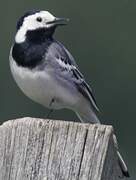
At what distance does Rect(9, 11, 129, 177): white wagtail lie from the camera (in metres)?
3.88

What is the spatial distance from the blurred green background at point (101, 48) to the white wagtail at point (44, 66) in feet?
2.25

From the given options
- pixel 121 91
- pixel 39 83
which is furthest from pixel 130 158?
pixel 39 83

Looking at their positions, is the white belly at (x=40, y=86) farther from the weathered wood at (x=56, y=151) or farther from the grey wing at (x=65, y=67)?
the weathered wood at (x=56, y=151)

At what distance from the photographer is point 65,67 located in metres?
3.92

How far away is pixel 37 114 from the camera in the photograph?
15.8 ft

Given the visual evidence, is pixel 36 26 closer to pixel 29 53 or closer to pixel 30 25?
pixel 30 25

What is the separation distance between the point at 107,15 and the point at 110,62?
0.91 ft

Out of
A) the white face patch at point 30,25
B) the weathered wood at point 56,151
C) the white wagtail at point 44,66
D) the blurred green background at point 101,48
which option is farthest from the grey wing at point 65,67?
the weathered wood at point 56,151

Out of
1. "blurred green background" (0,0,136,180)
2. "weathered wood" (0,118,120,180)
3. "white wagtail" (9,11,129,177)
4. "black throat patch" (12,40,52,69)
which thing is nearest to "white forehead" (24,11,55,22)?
"white wagtail" (9,11,129,177)

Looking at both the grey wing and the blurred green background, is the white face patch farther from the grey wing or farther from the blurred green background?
the blurred green background

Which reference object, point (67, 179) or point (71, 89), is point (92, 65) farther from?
point (67, 179)

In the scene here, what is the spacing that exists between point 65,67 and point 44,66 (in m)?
0.10

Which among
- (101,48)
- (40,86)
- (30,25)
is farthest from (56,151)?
(101,48)

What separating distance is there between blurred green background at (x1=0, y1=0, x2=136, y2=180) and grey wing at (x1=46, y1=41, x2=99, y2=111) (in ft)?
2.36
